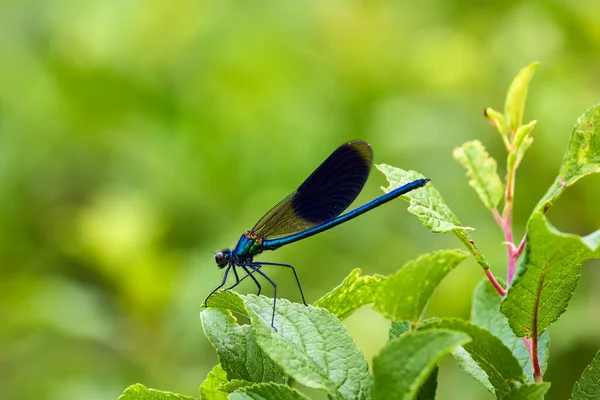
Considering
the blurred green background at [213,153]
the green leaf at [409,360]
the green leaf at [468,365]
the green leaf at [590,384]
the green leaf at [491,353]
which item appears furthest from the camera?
the blurred green background at [213,153]

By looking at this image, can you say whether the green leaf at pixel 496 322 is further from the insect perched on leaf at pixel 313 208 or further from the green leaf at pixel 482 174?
the insect perched on leaf at pixel 313 208

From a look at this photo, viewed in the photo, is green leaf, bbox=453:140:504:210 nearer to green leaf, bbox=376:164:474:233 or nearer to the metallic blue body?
green leaf, bbox=376:164:474:233


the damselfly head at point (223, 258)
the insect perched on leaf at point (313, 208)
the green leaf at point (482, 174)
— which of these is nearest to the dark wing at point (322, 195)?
the insect perched on leaf at point (313, 208)

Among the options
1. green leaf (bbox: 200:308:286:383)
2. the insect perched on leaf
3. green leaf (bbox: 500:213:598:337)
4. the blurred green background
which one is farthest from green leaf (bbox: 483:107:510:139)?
the blurred green background

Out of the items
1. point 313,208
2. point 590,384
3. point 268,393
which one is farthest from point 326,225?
point 268,393

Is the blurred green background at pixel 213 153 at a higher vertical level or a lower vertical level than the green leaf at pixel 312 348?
higher
